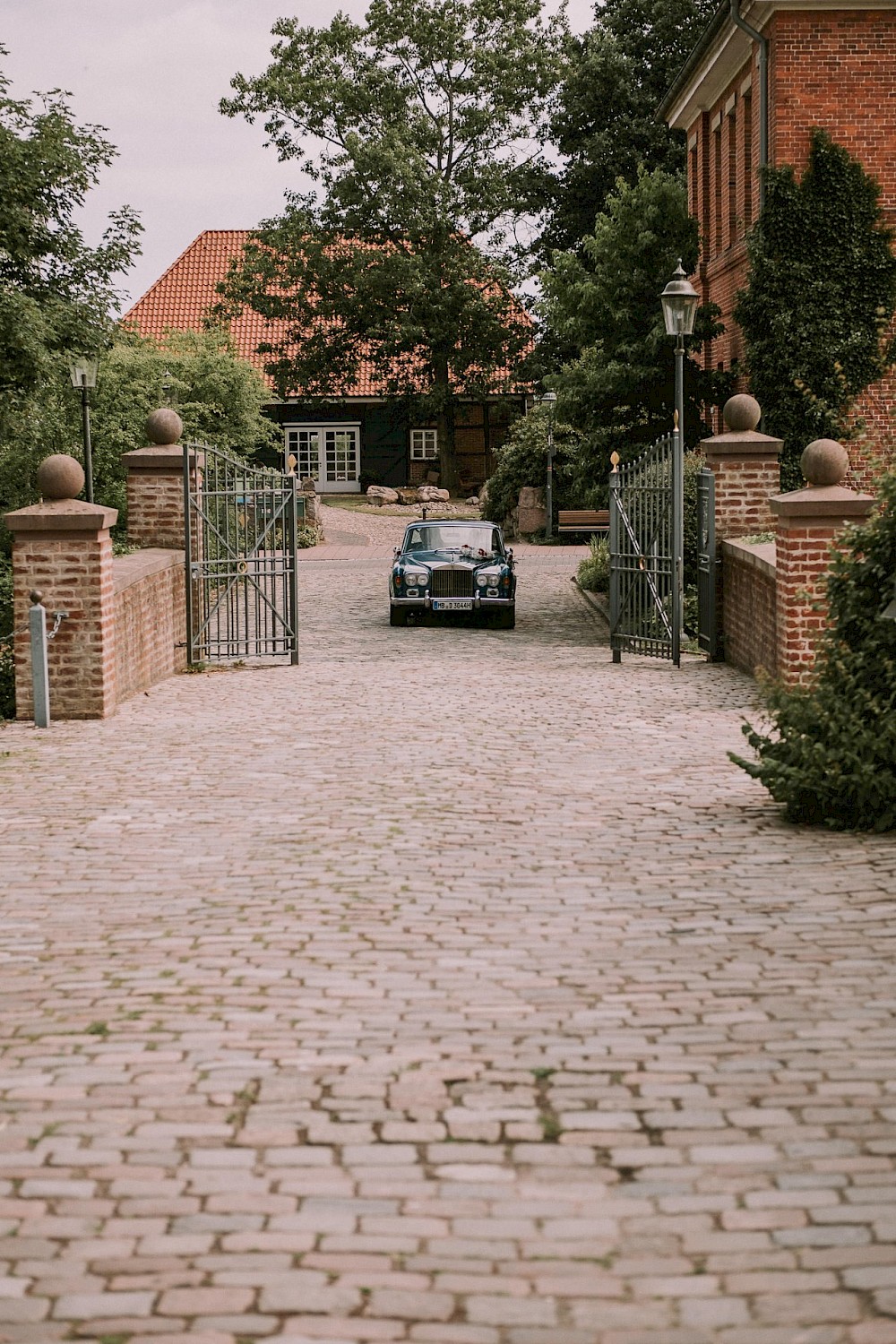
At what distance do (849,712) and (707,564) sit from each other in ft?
28.7

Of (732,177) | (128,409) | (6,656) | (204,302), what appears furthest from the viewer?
(204,302)

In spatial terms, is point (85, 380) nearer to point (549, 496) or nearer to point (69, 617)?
point (69, 617)

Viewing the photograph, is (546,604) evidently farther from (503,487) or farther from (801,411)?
(503,487)

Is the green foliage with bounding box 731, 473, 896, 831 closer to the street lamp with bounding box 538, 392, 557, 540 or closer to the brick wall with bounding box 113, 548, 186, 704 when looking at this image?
the brick wall with bounding box 113, 548, 186, 704

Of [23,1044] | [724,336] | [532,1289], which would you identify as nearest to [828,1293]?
[532,1289]

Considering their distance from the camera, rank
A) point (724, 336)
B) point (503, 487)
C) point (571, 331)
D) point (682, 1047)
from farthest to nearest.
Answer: point (503, 487), point (724, 336), point (571, 331), point (682, 1047)

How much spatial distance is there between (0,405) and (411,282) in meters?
27.0

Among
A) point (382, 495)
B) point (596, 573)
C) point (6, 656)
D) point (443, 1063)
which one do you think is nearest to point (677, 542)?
point (6, 656)

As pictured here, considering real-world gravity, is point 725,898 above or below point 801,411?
below

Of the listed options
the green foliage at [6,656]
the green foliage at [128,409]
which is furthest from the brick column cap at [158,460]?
the green foliage at [128,409]

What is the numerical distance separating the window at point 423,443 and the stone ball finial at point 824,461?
4159cm

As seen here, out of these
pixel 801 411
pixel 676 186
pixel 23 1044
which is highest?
pixel 676 186

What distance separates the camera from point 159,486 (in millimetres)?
16734

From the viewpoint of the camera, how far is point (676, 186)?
2644 cm
